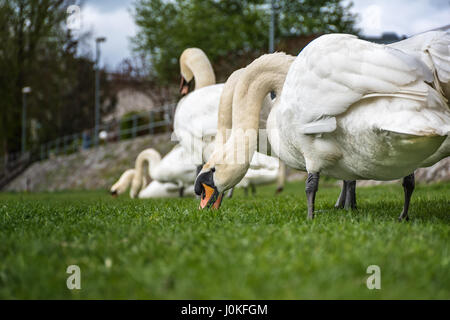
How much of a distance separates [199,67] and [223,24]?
22216mm

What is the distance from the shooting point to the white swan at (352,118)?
3.74 m

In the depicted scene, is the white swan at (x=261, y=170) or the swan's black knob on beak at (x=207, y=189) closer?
the swan's black knob on beak at (x=207, y=189)

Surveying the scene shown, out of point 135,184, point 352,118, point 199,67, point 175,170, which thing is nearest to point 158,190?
point 135,184

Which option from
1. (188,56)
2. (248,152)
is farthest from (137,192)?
(248,152)

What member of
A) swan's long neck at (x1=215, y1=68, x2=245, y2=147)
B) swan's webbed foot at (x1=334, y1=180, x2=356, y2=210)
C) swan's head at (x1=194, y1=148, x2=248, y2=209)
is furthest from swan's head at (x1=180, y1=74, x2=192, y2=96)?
swan's head at (x1=194, y1=148, x2=248, y2=209)

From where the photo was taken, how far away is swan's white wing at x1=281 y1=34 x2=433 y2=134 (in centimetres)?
382

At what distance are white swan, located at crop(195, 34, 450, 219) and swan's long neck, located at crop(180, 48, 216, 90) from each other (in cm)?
481

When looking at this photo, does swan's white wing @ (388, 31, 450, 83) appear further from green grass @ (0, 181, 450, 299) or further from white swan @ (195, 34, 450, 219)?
green grass @ (0, 181, 450, 299)

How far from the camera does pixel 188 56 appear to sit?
34.2 feet

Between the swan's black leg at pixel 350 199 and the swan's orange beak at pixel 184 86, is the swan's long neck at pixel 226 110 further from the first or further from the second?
the swan's orange beak at pixel 184 86

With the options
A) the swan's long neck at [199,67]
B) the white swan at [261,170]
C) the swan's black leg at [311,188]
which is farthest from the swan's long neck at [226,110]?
the white swan at [261,170]

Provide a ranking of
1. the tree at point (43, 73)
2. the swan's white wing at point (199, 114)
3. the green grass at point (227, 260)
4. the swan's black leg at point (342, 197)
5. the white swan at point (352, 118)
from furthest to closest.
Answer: the tree at point (43, 73) → the swan's white wing at point (199, 114) → the swan's black leg at point (342, 197) → the white swan at point (352, 118) → the green grass at point (227, 260)

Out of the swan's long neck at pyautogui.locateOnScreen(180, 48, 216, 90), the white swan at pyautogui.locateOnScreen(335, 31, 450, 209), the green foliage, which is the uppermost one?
the green foliage

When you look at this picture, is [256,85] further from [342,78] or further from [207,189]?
[342,78]
